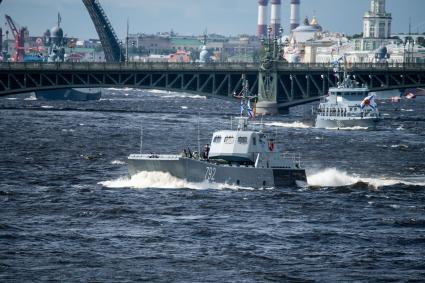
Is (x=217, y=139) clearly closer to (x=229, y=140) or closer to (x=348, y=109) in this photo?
(x=229, y=140)

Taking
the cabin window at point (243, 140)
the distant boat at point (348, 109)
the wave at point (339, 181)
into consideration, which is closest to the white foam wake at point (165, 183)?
the cabin window at point (243, 140)

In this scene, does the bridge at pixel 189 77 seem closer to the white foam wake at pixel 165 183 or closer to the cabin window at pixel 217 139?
the cabin window at pixel 217 139

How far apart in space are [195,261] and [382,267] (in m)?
7.46

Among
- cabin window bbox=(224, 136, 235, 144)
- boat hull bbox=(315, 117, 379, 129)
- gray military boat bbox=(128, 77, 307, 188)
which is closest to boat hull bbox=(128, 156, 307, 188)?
gray military boat bbox=(128, 77, 307, 188)

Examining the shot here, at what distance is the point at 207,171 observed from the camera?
75125 mm

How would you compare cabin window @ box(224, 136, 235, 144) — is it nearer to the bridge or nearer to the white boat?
the white boat

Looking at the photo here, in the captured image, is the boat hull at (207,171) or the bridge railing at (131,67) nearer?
the boat hull at (207,171)

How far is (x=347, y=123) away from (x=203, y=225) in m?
104

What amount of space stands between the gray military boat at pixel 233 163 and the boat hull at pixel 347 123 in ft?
284

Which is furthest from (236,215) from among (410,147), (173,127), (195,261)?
(173,127)

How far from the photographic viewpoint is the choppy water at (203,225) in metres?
52.8

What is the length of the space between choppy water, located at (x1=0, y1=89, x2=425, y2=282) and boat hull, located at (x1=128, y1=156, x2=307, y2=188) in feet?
1.73

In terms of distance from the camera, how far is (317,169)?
314 ft

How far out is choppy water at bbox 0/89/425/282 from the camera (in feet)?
173
